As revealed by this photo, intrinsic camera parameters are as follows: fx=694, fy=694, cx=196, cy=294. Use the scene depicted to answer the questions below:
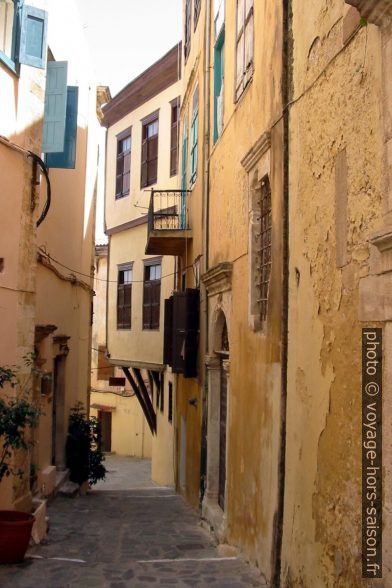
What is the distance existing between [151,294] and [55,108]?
8473 millimetres

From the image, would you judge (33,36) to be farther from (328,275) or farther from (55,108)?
(328,275)

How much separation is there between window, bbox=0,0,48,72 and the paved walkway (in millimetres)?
5531

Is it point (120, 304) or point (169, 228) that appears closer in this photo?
point (169, 228)

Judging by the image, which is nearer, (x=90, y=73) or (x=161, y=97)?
(x=90, y=73)

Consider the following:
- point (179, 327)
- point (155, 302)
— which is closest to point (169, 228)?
point (155, 302)

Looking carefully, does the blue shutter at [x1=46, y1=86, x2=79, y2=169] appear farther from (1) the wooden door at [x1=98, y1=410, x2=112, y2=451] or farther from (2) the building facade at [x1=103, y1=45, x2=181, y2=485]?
(1) the wooden door at [x1=98, y1=410, x2=112, y2=451]

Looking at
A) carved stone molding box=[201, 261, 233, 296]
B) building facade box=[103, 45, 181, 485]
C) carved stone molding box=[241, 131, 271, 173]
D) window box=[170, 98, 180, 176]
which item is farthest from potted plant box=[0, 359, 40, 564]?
window box=[170, 98, 180, 176]

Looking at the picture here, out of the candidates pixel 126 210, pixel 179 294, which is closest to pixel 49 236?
pixel 179 294

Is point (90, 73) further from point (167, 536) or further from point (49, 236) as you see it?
point (167, 536)

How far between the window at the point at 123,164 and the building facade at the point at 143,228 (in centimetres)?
3

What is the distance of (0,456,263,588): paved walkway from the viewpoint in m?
6.46

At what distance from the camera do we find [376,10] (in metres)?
3.90

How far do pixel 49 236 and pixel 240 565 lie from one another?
20.9ft

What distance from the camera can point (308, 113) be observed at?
555cm
